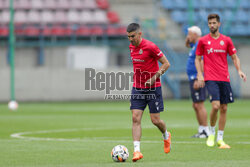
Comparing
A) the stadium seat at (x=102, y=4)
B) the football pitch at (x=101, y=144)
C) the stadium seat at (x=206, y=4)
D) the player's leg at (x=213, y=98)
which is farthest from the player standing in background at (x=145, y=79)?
the stadium seat at (x=206, y=4)

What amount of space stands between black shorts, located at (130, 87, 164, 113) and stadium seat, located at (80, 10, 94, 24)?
81.8 ft

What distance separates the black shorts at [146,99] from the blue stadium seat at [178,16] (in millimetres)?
26330

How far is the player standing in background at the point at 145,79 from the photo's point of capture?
29.5 feet

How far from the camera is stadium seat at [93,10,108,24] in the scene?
33844 mm

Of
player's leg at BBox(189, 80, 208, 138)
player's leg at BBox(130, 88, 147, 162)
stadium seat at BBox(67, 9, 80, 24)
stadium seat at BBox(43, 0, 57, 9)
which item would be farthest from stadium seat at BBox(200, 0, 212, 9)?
player's leg at BBox(130, 88, 147, 162)

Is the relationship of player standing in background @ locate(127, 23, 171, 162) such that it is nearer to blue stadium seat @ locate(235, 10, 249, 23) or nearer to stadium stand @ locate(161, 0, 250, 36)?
stadium stand @ locate(161, 0, 250, 36)

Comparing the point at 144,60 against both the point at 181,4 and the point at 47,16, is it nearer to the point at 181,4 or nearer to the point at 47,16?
the point at 47,16

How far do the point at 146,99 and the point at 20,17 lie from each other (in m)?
25.8

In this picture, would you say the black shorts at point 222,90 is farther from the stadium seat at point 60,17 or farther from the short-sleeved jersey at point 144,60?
the stadium seat at point 60,17

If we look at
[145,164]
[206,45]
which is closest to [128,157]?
[145,164]

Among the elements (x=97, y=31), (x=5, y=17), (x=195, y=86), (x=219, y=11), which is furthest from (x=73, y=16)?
(x=195, y=86)

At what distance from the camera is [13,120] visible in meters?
18.2

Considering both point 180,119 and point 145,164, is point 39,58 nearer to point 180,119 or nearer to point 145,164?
point 180,119

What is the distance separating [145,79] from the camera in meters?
9.18
